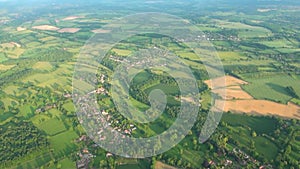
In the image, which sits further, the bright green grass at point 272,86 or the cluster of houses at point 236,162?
the bright green grass at point 272,86

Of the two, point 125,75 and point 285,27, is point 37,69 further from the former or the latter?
point 285,27

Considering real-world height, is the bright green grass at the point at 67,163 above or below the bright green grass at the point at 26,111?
above

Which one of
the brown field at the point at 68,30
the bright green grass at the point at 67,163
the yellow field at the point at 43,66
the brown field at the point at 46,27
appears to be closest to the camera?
the bright green grass at the point at 67,163

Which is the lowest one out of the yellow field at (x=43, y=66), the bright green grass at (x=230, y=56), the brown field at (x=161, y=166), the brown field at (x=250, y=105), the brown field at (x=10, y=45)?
the brown field at (x=10, y=45)

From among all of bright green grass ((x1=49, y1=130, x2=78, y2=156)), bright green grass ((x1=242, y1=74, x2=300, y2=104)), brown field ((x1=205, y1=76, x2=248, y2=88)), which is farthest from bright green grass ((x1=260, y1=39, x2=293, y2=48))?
bright green grass ((x1=49, y1=130, x2=78, y2=156))

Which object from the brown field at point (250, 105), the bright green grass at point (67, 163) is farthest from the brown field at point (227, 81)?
the bright green grass at point (67, 163)

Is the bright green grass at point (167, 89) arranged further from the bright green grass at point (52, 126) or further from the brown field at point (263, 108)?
the bright green grass at point (52, 126)

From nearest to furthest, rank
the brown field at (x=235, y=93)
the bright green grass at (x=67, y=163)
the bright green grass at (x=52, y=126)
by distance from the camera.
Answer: the bright green grass at (x=67, y=163)
the bright green grass at (x=52, y=126)
the brown field at (x=235, y=93)

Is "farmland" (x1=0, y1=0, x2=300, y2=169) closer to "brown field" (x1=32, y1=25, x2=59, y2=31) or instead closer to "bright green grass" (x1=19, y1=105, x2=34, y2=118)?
"bright green grass" (x1=19, y1=105, x2=34, y2=118)

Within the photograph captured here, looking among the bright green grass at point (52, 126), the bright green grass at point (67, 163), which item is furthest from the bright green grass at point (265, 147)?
the bright green grass at point (52, 126)
